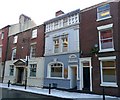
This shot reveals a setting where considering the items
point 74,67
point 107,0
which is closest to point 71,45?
point 74,67

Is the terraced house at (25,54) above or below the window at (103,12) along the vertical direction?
below

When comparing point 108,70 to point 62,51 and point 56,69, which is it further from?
point 56,69

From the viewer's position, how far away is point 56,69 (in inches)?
721

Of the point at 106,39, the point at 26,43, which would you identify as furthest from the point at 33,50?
the point at 106,39

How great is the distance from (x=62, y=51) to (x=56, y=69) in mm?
2302

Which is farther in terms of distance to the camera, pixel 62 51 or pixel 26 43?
pixel 26 43

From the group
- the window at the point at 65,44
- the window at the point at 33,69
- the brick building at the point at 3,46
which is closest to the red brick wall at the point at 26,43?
the brick building at the point at 3,46

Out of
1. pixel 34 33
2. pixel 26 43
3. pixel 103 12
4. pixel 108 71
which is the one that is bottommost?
pixel 108 71

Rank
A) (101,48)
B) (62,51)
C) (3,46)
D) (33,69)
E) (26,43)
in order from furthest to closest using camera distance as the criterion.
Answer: (3,46), (26,43), (33,69), (62,51), (101,48)

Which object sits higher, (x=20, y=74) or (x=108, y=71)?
(x=108, y=71)

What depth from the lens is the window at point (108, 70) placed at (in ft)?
44.4

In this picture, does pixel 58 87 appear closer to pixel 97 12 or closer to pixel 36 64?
pixel 36 64

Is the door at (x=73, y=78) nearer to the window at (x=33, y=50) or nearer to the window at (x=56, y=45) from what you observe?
the window at (x=56, y=45)

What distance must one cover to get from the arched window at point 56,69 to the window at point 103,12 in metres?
7.05
